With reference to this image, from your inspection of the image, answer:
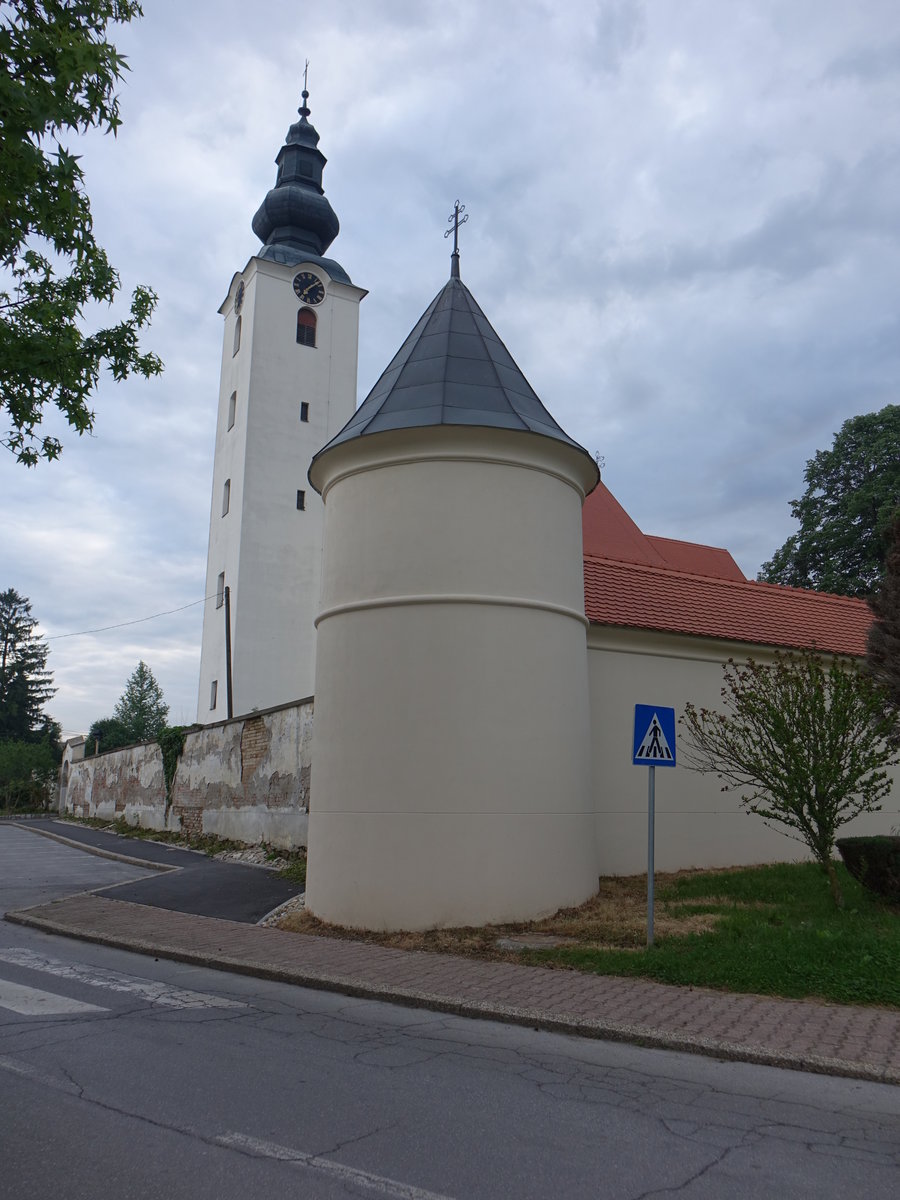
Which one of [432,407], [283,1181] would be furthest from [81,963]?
[432,407]

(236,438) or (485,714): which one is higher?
(236,438)

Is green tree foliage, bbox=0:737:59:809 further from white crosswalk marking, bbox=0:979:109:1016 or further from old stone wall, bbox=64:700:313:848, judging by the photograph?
white crosswalk marking, bbox=0:979:109:1016

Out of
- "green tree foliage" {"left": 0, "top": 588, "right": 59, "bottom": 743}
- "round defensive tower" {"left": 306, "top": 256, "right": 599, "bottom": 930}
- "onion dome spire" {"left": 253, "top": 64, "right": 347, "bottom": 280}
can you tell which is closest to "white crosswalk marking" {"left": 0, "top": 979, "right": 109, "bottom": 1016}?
"round defensive tower" {"left": 306, "top": 256, "right": 599, "bottom": 930}

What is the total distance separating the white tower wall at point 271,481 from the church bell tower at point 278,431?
0.05 meters

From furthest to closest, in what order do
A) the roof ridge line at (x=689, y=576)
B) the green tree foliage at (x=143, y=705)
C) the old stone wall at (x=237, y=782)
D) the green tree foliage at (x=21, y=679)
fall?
the green tree foliage at (x=143, y=705) → the green tree foliage at (x=21, y=679) → the old stone wall at (x=237, y=782) → the roof ridge line at (x=689, y=576)

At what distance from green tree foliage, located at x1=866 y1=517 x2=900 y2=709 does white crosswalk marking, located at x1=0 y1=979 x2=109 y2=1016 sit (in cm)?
1166

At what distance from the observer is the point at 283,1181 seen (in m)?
4.03

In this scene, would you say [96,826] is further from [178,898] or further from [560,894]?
[560,894]

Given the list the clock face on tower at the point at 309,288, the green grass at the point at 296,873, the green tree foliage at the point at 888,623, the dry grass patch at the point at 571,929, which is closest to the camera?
the dry grass patch at the point at 571,929

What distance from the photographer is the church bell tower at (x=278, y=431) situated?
39.2 metres

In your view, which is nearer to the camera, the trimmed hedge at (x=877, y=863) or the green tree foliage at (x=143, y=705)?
the trimmed hedge at (x=877, y=863)

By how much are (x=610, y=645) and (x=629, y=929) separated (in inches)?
202

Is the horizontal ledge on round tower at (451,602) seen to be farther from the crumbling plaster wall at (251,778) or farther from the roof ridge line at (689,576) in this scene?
the crumbling plaster wall at (251,778)

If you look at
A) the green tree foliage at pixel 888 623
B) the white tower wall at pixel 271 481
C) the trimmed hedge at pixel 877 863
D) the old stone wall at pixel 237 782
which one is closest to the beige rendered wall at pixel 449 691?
the trimmed hedge at pixel 877 863
